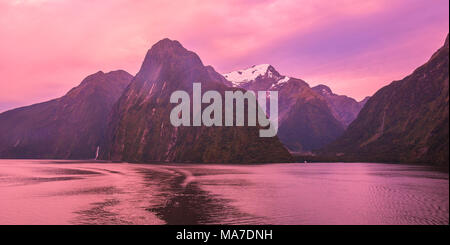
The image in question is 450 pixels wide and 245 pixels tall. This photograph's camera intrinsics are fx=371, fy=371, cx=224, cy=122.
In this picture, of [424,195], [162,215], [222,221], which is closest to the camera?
[222,221]

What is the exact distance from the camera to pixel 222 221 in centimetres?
5128

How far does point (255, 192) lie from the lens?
277 ft

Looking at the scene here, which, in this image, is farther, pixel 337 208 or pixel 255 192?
pixel 255 192

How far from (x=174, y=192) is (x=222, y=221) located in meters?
36.1

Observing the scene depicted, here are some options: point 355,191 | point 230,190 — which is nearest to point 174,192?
point 230,190
